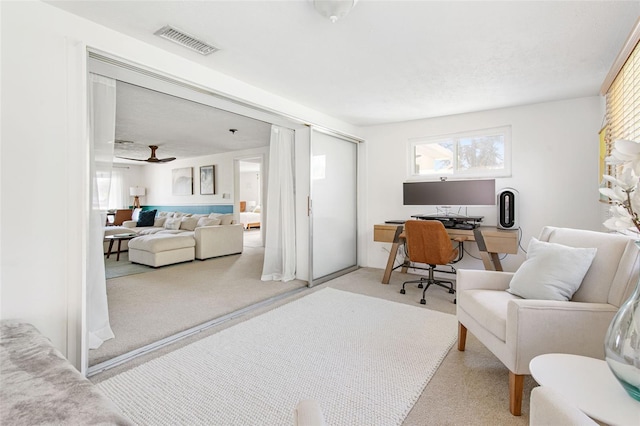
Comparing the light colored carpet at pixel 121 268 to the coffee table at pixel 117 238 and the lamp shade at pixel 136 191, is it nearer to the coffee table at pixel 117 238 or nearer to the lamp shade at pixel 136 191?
the coffee table at pixel 117 238

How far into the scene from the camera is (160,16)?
1922 millimetres

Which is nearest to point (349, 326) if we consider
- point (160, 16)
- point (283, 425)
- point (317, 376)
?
point (317, 376)

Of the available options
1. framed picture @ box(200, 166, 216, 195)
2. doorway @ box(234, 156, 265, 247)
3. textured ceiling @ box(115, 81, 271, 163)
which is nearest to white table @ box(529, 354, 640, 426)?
textured ceiling @ box(115, 81, 271, 163)

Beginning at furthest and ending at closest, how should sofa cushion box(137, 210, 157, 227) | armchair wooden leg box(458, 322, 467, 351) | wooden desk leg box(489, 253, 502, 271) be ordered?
1. sofa cushion box(137, 210, 157, 227)
2. wooden desk leg box(489, 253, 502, 271)
3. armchair wooden leg box(458, 322, 467, 351)

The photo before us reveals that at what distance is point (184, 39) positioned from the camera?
2.18m

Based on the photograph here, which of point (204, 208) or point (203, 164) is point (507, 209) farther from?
point (203, 164)

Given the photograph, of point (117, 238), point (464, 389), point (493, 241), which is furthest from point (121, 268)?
point (493, 241)

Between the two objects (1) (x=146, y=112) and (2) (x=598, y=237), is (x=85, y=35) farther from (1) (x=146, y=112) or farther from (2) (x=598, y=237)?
(2) (x=598, y=237)

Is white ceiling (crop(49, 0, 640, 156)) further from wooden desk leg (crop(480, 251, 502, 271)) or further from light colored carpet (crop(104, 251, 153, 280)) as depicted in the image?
light colored carpet (crop(104, 251, 153, 280))

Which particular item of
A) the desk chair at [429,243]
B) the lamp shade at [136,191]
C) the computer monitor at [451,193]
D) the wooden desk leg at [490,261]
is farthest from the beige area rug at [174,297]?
the lamp shade at [136,191]

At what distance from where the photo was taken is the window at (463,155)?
12.9 ft

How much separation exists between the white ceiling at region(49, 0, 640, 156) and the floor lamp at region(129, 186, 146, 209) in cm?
710

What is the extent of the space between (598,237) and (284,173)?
313 centimetres

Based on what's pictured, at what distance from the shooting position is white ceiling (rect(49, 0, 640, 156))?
1853 mm
